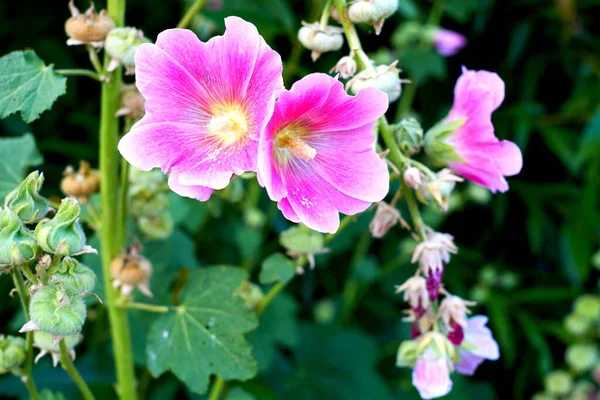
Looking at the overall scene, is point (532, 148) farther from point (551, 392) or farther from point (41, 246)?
point (41, 246)

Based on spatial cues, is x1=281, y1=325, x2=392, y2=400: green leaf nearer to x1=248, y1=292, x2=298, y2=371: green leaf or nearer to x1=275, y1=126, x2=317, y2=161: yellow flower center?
x1=248, y1=292, x2=298, y2=371: green leaf

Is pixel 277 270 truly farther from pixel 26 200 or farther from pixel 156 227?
pixel 26 200

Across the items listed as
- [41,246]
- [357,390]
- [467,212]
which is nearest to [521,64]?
[467,212]

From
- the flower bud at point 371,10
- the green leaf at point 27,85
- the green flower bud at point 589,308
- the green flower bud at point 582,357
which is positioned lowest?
the green flower bud at point 582,357

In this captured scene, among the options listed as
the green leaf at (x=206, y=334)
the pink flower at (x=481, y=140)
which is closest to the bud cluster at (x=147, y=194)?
the green leaf at (x=206, y=334)

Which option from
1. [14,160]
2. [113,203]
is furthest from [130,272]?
[14,160]

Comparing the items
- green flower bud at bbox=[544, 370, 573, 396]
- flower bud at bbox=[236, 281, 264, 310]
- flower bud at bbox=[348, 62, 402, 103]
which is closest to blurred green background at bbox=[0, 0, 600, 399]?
green flower bud at bbox=[544, 370, 573, 396]

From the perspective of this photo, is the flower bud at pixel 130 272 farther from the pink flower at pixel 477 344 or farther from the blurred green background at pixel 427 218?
the blurred green background at pixel 427 218
